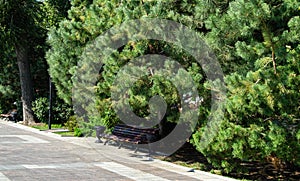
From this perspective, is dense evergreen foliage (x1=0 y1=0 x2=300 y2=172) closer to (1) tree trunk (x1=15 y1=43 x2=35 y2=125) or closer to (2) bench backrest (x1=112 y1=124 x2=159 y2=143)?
(2) bench backrest (x1=112 y1=124 x2=159 y2=143)

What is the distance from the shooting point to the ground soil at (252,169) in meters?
10.5

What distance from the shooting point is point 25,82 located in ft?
77.3

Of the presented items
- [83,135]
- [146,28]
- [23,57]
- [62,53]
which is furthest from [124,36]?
[23,57]

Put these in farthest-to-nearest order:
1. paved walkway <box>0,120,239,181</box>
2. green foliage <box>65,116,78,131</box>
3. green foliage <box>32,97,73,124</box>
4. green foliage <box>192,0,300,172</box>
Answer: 1. green foliage <box>32,97,73,124</box>
2. green foliage <box>65,116,78,131</box>
3. paved walkway <box>0,120,239,181</box>
4. green foliage <box>192,0,300,172</box>

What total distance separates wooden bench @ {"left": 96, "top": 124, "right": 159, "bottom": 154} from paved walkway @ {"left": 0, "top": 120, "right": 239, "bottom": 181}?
37cm

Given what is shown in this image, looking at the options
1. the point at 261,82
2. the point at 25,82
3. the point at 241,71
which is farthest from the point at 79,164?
the point at 25,82

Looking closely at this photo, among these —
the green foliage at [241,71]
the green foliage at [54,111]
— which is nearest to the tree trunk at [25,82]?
the green foliage at [54,111]

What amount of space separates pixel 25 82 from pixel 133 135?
11.7 metres

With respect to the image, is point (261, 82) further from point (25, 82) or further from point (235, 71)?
point (25, 82)

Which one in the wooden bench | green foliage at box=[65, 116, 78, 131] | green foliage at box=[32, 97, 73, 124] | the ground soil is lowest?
the ground soil

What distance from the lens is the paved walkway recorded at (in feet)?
32.0

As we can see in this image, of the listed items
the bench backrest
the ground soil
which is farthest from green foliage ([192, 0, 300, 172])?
the bench backrest

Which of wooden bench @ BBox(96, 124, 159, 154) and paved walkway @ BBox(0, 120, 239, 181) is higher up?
wooden bench @ BBox(96, 124, 159, 154)

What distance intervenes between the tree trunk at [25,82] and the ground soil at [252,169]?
1285cm
